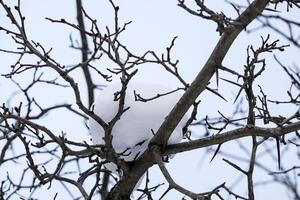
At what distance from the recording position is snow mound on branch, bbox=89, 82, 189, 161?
2578 mm

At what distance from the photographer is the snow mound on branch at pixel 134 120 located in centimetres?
258

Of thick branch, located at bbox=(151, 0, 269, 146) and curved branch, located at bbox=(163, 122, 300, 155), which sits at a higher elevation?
thick branch, located at bbox=(151, 0, 269, 146)

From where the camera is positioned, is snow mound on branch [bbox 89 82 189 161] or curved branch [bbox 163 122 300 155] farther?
snow mound on branch [bbox 89 82 189 161]

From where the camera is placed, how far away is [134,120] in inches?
102

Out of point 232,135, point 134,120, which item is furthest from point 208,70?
point 134,120

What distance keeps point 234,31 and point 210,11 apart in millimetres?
151

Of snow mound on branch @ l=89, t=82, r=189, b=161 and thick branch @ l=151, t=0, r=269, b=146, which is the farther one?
snow mound on branch @ l=89, t=82, r=189, b=161

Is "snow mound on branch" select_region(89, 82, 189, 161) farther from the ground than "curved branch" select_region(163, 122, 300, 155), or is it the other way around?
"snow mound on branch" select_region(89, 82, 189, 161)

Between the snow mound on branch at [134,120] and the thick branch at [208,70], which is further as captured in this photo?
the snow mound on branch at [134,120]

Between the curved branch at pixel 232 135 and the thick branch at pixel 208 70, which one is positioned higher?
the thick branch at pixel 208 70

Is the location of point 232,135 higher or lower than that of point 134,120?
lower

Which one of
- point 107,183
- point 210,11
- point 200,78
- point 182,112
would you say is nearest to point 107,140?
point 182,112

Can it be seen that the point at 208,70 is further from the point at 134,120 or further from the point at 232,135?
the point at 134,120

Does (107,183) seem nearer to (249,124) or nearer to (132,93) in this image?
(132,93)
